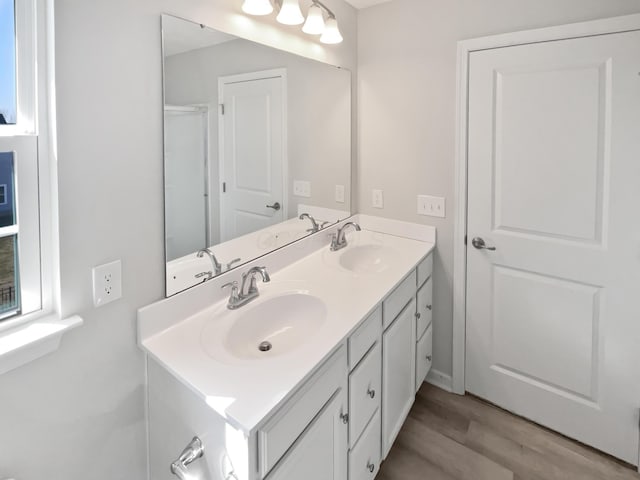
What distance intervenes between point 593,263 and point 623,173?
1.38 ft

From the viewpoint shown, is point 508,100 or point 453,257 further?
point 453,257

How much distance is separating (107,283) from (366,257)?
56.9 inches

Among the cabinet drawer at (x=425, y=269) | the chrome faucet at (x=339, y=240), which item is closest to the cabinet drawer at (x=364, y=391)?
the cabinet drawer at (x=425, y=269)

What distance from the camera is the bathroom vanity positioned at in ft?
3.07

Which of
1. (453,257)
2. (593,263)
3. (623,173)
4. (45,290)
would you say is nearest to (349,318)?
(45,290)

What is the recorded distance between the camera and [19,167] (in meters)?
0.93

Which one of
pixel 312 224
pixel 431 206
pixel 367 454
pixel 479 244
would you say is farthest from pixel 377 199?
pixel 367 454

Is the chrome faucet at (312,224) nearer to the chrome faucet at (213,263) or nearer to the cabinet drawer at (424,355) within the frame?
the chrome faucet at (213,263)

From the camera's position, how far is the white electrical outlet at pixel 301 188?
196 centimetres

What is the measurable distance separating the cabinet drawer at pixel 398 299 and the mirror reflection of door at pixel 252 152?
0.65 m

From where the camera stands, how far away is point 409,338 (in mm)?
1861

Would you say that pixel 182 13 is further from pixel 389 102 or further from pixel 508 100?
pixel 508 100

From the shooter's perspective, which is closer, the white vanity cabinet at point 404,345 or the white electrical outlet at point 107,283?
the white electrical outlet at point 107,283

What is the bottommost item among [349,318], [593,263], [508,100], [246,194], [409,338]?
[409,338]
